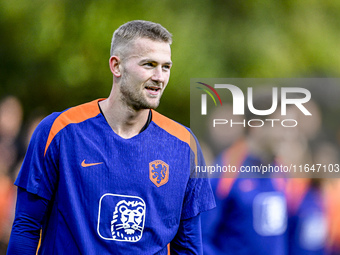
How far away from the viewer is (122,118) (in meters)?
2.02

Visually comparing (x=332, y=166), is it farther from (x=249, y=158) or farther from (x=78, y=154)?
(x=78, y=154)

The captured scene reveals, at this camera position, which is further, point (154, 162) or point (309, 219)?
point (309, 219)

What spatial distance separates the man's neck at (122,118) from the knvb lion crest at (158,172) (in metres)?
0.14

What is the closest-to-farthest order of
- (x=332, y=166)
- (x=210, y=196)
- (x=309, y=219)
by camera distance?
(x=210, y=196) < (x=309, y=219) < (x=332, y=166)

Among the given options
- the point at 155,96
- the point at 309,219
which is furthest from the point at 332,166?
the point at 155,96

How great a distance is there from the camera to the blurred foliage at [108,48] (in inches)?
150

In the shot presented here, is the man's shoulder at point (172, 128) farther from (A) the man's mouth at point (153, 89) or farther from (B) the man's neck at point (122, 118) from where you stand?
(A) the man's mouth at point (153, 89)

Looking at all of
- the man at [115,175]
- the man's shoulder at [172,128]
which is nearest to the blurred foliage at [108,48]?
the man's shoulder at [172,128]

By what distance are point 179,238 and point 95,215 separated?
1.32 ft

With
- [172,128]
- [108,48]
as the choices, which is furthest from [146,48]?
[108,48]

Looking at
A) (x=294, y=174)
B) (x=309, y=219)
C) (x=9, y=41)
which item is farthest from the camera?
(x=9, y=41)

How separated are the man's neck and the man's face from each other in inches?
2.4

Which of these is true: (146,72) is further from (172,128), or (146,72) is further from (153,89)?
(172,128)

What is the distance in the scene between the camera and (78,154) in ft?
6.27
